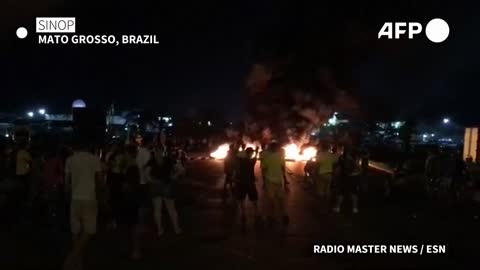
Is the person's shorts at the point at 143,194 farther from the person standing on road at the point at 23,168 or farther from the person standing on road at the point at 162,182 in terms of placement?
the person standing on road at the point at 23,168

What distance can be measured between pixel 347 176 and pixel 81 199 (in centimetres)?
793

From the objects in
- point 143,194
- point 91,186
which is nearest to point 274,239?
point 143,194

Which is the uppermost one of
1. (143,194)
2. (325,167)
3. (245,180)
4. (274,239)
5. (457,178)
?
(325,167)

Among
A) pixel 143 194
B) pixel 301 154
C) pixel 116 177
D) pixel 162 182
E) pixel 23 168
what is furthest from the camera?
pixel 301 154

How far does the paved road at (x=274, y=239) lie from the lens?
29.2 feet

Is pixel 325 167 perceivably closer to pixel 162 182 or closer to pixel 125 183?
pixel 162 182

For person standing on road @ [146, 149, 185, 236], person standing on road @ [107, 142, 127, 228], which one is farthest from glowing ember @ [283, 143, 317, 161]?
person standing on road @ [146, 149, 185, 236]

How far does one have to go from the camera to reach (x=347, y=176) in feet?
48.8

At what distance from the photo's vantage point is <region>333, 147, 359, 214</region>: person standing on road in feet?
48.6

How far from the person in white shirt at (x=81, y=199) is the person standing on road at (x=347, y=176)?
7612 millimetres

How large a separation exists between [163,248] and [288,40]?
149 feet

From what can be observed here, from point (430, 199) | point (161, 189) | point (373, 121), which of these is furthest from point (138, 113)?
point (161, 189)

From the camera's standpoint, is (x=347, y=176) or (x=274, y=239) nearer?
(x=274, y=239)

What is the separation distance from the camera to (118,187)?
9.92 metres
